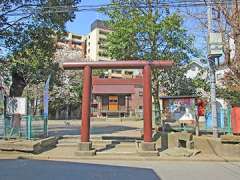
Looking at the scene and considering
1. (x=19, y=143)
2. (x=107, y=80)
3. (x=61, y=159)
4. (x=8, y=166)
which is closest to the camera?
(x=8, y=166)

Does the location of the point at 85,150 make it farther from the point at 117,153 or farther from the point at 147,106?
the point at 147,106

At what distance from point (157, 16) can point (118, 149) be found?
9252 millimetres

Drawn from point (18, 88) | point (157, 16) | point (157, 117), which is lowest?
point (157, 117)

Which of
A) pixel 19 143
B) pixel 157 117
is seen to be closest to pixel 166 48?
pixel 157 117

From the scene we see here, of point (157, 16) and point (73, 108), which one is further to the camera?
point (73, 108)

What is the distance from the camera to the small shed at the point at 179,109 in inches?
753

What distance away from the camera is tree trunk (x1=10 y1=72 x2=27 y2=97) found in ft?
73.1

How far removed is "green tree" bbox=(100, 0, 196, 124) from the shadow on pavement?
10.8 meters

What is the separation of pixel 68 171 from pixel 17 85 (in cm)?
1203

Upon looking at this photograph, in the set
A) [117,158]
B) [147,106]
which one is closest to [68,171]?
[117,158]

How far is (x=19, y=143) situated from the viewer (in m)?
16.5

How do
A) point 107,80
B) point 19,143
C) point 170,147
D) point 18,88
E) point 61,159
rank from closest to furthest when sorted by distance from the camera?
point 61,159, point 19,143, point 170,147, point 18,88, point 107,80

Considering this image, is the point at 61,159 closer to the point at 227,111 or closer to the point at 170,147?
the point at 170,147

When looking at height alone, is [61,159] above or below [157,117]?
below
